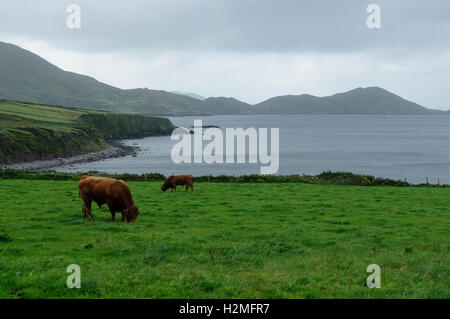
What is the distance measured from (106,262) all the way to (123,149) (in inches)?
5133

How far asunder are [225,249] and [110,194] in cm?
768

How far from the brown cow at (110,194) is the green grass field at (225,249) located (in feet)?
2.79

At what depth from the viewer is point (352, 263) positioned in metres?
12.8

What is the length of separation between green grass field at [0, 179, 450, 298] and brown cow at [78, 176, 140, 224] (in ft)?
2.79

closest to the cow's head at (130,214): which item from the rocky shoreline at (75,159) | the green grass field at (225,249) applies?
the green grass field at (225,249)

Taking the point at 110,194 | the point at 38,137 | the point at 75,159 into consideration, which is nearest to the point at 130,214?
the point at 110,194

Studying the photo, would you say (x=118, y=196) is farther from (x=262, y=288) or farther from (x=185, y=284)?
(x=262, y=288)

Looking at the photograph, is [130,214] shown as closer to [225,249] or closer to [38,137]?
[225,249]

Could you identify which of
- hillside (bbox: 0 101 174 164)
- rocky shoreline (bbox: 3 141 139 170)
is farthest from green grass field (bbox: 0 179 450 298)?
hillside (bbox: 0 101 174 164)

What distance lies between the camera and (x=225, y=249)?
47.2 ft

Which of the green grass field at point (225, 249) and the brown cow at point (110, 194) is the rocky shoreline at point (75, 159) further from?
the brown cow at point (110, 194)

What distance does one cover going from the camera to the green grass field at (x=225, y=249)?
9711 mm

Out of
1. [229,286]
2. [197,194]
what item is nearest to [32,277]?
[229,286]

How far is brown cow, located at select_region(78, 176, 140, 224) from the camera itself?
1923 centimetres
